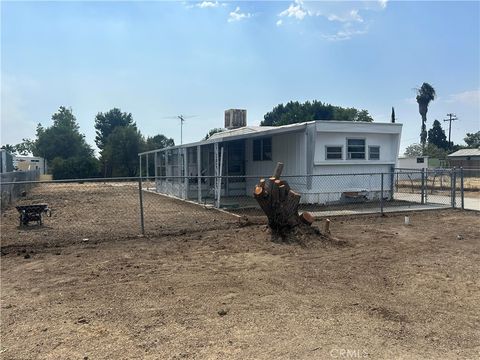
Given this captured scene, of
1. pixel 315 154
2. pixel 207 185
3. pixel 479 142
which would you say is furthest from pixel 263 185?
pixel 479 142

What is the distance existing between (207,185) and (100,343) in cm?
1402

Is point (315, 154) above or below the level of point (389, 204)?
above

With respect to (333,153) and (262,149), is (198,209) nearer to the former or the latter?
(262,149)

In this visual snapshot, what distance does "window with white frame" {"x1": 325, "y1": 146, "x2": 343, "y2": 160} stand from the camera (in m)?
14.9

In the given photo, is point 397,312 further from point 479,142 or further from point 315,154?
point 479,142

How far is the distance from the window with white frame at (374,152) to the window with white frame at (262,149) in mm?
3792

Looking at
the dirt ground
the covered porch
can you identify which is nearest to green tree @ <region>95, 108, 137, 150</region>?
the covered porch

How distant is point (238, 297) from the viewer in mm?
5008

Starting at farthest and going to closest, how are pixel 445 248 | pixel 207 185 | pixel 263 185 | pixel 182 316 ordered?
1. pixel 207 185
2. pixel 263 185
3. pixel 445 248
4. pixel 182 316

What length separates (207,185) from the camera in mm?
17766

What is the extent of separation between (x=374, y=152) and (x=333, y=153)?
1954 mm

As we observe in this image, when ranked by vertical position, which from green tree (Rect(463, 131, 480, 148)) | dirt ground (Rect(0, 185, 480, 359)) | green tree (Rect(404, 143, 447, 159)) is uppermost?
green tree (Rect(463, 131, 480, 148))

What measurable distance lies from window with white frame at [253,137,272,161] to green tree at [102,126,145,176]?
1432 inches

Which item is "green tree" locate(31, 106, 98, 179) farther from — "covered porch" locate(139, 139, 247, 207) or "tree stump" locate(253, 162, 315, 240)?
"tree stump" locate(253, 162, 315, 240)
